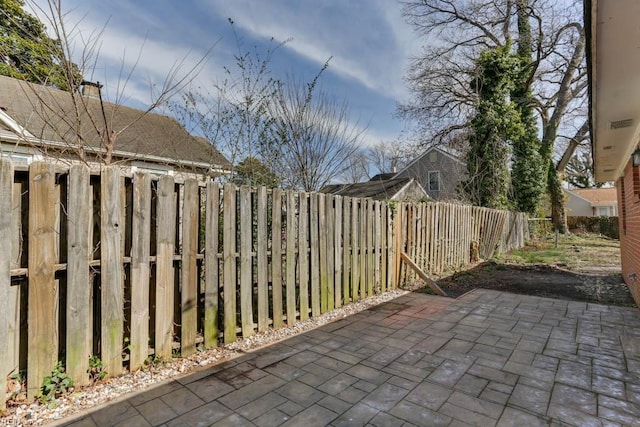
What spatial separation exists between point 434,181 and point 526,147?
20.3ft

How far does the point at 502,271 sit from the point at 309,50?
7.16 metres

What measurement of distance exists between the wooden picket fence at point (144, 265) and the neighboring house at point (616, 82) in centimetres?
314

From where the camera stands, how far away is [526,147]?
1598 cm

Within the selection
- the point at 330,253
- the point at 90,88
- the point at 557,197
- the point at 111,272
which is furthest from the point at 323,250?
the point at 557,197

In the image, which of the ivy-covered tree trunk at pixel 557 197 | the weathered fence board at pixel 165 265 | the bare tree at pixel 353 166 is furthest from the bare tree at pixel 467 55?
the weathered fence board at pixel 165 265

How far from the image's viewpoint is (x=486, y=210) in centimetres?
1009

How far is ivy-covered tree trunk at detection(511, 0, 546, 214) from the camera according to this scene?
15727mm

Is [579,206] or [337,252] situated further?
[579,206]

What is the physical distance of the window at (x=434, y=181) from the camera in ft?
68.9

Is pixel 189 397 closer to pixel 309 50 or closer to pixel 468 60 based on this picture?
pixel 309 50

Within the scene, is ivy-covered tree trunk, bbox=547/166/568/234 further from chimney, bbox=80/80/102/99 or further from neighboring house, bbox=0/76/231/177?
chimney, bbox=80/80/102/99

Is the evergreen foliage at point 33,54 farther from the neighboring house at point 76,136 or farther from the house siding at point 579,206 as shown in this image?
Answer: the house siding at point 579,206

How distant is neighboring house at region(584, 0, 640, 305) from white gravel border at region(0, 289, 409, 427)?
391 centimetres

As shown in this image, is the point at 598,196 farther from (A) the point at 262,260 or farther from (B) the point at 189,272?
(B) the point at 189,272
